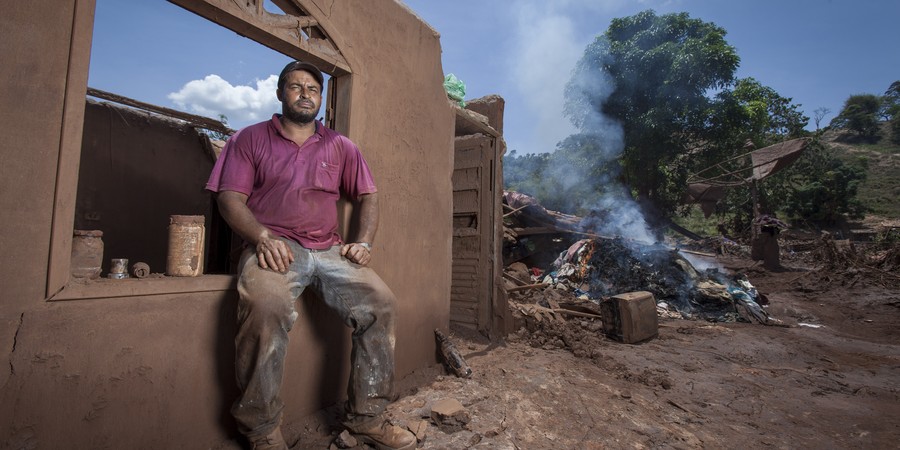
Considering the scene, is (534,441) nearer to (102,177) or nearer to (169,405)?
(169,405)

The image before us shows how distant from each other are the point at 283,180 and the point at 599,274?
898cm

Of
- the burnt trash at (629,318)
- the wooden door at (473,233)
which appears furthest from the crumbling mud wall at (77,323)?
the burnt trash at (629,318)

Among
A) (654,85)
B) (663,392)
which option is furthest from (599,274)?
(654,85)

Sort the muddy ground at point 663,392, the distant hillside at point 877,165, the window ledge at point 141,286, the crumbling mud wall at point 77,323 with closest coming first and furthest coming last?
the crumbling mud wall at point 77,323, the window ledge at point 141,286, the muddy ground at point 663,392, the distant hillside at point 877,165

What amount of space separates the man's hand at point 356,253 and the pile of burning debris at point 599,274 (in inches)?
195

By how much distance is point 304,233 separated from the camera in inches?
96.9

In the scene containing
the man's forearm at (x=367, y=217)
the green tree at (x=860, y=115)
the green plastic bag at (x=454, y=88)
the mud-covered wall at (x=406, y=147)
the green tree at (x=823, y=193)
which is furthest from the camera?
the green tree at (x=860, y=115)

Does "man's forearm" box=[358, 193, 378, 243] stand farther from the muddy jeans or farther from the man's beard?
the man's beard

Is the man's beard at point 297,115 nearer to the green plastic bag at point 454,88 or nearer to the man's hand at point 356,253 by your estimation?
the man's hand at point 356,253

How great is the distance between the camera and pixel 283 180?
245cm

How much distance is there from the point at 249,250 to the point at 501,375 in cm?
276

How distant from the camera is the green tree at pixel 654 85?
15.7 meters

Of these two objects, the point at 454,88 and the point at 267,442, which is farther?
the point at 454,88

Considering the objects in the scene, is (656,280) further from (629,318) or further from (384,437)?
(384,437)
